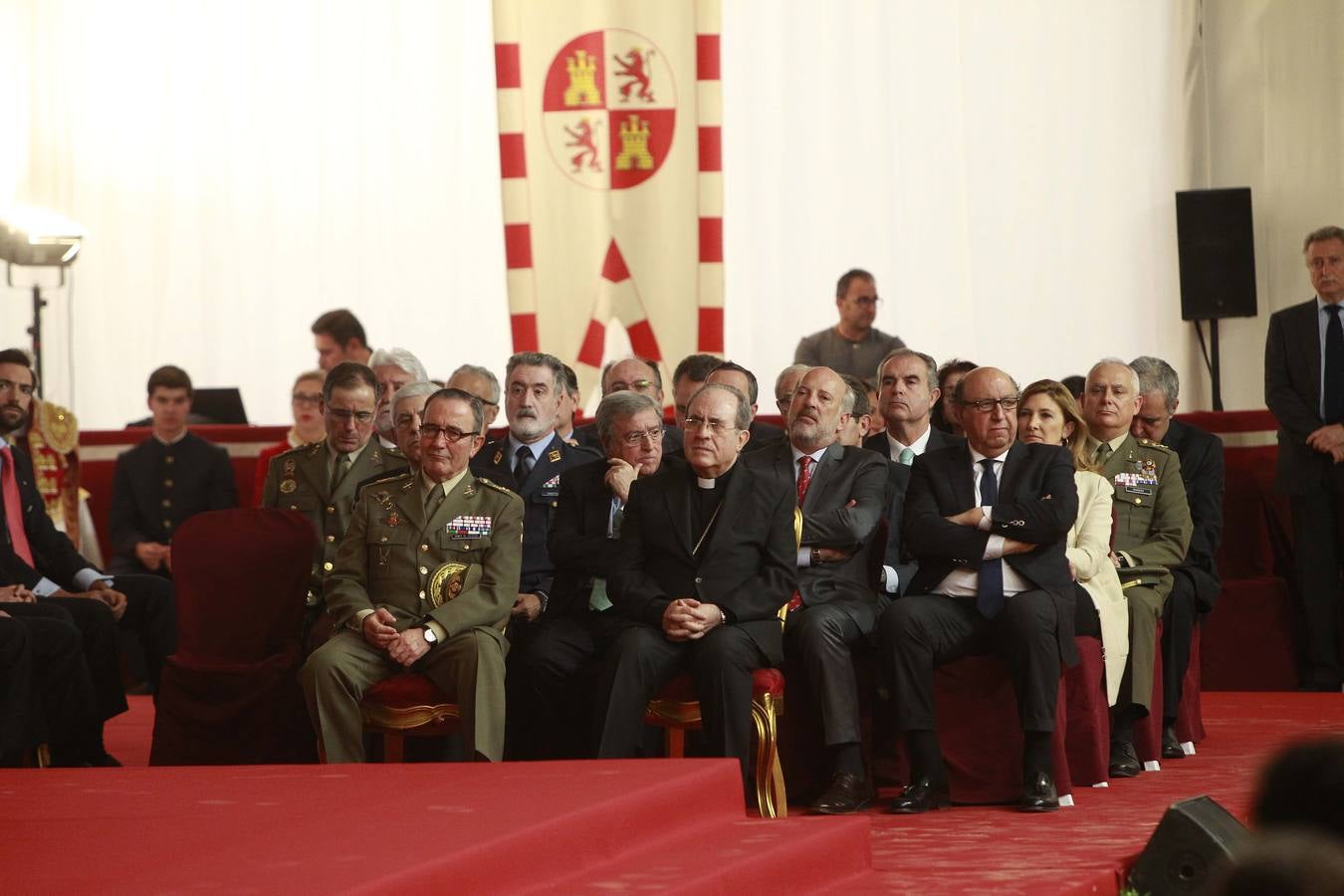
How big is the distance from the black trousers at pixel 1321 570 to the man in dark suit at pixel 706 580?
9.63ft

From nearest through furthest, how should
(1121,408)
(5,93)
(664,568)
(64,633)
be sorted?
(664,568) < (64,633) < (1121,408) < (5,93)

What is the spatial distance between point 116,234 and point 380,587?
5596mm

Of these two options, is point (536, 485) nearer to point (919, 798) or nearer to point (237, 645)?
point (237, 645)

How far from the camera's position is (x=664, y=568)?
477 centimetres

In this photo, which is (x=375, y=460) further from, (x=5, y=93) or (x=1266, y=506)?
(x=5, y=93)

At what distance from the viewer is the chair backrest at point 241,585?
16.6 ft

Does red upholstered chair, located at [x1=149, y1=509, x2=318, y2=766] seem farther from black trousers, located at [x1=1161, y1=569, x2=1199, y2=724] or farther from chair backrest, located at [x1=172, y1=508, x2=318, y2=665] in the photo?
black trousers, located at [x1=1161, y1=569, x2=1199, y2=724]

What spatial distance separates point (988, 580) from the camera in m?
4.80

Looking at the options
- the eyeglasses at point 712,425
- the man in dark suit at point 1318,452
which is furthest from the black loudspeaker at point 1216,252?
the eyeglasses at point 712,425

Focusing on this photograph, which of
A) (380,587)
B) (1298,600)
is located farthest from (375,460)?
(1298,600)

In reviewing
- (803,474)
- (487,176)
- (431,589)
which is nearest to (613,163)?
(487,176)

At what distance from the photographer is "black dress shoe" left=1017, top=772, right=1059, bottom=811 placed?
4.63 m

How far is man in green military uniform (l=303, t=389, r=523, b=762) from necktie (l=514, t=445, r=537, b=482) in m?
0.48

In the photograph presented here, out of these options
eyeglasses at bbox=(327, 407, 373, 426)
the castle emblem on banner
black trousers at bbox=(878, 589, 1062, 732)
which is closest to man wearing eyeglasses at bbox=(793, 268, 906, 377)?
the castle emblem on banner
